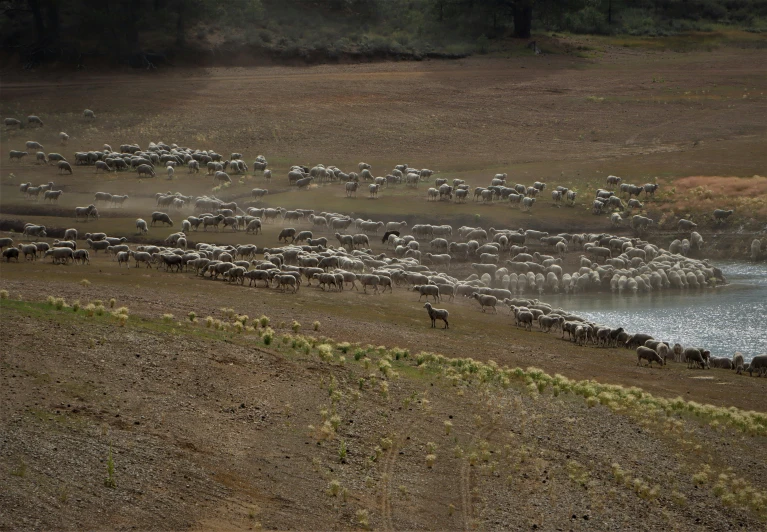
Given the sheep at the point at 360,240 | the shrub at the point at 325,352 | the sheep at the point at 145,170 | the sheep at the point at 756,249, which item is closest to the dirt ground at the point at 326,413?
the shrub at the point at 325,352

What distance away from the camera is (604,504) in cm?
1884

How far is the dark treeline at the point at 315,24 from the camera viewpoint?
82.2 metres

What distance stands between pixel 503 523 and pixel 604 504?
2503 mm

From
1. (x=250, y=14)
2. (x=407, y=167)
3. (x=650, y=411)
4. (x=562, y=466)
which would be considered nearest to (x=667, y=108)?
(x=407, y=167)

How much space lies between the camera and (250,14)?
298 ft

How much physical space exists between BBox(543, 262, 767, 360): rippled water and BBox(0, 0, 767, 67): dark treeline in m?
50.7

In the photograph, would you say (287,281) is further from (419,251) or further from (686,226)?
(686,226)

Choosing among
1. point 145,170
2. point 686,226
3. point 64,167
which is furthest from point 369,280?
point 64,167

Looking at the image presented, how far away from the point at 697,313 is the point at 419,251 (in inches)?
473

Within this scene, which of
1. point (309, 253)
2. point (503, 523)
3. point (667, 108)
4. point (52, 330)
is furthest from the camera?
point (667, 108)

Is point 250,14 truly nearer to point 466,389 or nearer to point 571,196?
point 571,196

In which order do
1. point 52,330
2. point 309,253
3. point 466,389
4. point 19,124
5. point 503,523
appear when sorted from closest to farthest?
point 503,523
point 52,330
point 466,389
point 309,253
point 19,124

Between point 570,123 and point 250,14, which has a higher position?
point 250,14

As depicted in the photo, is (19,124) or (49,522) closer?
(49,522)
